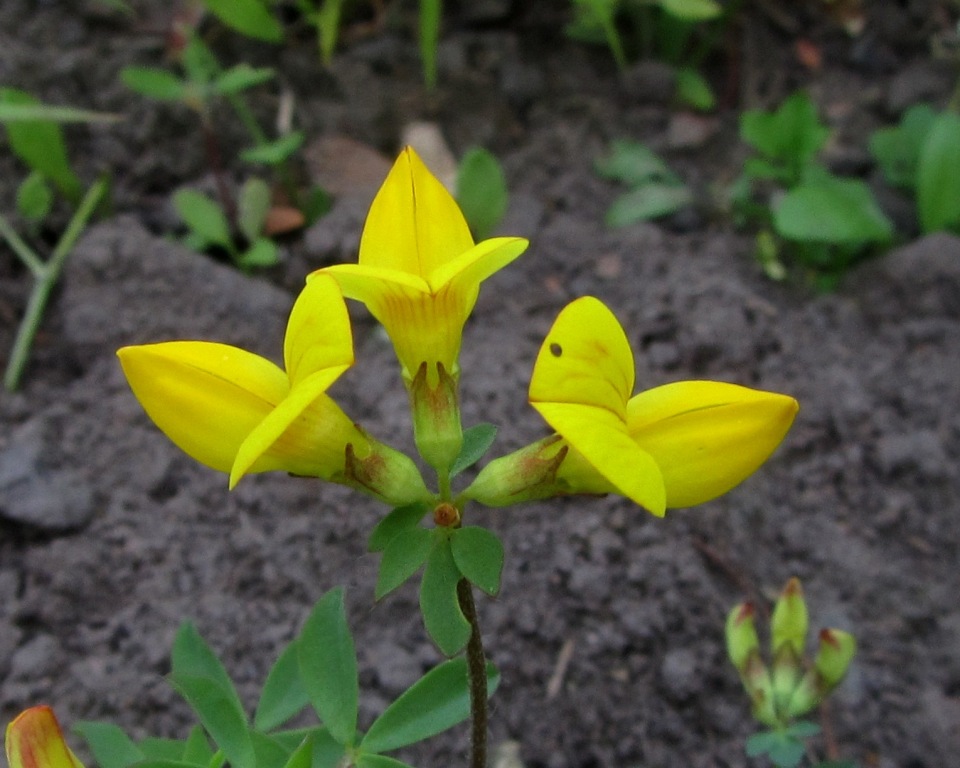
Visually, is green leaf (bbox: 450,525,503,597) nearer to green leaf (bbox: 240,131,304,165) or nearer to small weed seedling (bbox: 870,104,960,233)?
green leaf (bbox: 240,131,304,165)

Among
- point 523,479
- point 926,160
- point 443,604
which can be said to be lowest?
point 926,160

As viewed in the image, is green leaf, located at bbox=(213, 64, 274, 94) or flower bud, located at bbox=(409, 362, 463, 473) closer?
flower bud, located at bbox=(409, 362, 463, 473)

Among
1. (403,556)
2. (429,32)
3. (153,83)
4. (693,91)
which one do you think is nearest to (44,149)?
(153,83)

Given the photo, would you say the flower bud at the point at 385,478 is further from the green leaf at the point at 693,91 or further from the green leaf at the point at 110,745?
the green leaf at the point at 693,91

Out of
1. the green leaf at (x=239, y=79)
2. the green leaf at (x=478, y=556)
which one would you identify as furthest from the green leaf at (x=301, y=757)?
the green leaf at (x=239, y=79)

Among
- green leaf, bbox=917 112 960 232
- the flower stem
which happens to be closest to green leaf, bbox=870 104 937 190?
green leaf, bbox=917 112 960 232

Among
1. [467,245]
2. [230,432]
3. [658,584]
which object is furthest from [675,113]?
[230,432]

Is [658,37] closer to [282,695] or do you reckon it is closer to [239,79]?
[239,79]
